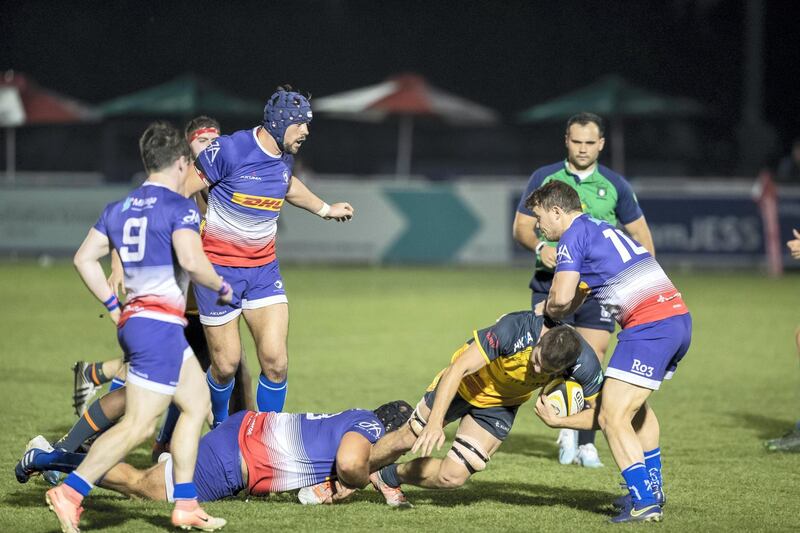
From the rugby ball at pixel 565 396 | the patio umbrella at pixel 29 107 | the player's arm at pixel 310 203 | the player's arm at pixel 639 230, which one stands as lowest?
the rugby ball at pixel 565 396

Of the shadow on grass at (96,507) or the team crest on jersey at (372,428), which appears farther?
the team crest on jersey at (372,428)

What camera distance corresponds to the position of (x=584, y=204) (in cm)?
820

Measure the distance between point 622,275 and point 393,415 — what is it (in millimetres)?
1506

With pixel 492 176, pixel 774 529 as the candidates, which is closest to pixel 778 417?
pixel 774 529

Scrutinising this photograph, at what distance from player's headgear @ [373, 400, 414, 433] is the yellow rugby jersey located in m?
0.35

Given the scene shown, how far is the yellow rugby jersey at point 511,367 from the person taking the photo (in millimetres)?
6336

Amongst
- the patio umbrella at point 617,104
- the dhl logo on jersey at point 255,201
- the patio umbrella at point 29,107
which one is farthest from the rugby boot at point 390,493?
the patio umbrella at point 29,107

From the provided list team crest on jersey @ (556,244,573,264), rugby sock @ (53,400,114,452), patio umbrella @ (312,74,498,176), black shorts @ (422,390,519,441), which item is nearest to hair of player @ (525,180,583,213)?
team crest on jersey @ (556,244,573,264)

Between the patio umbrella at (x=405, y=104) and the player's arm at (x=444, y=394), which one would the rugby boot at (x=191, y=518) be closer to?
the player's arm at (x=444, y=394)

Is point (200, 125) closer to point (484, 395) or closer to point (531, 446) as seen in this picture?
point (484, 395)

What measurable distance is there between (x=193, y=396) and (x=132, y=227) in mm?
876

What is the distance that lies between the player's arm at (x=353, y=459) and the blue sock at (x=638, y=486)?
1.37m

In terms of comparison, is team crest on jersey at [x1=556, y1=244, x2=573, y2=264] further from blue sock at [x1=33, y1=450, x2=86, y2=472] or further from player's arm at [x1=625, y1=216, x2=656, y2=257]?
blue sock at [x1=33, y1=450, x2=86, y2=472]

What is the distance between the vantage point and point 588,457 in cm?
796
